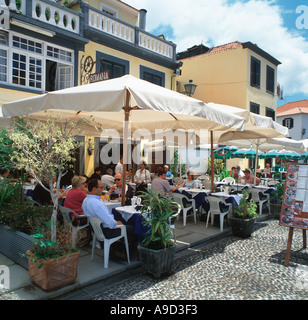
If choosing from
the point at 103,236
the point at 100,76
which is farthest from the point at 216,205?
the point at 100,76

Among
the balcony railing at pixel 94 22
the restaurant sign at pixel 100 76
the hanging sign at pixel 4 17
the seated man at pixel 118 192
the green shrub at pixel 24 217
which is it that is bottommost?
the green shrub at pixel 24 217

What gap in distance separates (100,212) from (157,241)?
101cm

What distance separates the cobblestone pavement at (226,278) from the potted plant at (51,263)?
0.35m

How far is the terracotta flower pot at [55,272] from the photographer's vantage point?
3486 mm

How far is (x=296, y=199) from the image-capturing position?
5.00 m

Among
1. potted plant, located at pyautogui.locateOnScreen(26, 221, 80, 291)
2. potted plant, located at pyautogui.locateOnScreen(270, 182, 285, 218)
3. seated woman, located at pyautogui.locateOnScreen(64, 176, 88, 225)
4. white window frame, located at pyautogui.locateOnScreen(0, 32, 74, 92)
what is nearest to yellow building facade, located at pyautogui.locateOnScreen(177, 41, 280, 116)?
potted plant, located at pyautogui.locateOnScreen(270, 182, 285, 218)

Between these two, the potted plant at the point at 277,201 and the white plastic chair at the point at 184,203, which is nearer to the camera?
the white plastic chair at the point at 184,203

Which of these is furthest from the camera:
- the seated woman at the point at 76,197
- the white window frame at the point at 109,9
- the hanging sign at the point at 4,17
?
the white window frame at the point at 109,9

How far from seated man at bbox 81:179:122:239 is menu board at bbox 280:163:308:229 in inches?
119

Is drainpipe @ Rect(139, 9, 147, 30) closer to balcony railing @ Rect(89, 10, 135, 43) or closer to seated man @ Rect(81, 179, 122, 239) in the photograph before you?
balcony railing @ Rect(89, 10, 135, 43)

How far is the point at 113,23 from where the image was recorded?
12422 mm

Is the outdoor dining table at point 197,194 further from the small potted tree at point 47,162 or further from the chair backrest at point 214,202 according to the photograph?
the small potted tree at point 47,162

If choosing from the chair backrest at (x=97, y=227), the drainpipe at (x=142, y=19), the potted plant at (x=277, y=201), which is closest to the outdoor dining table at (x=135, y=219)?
the chair backrest at (x=97, y=227)
